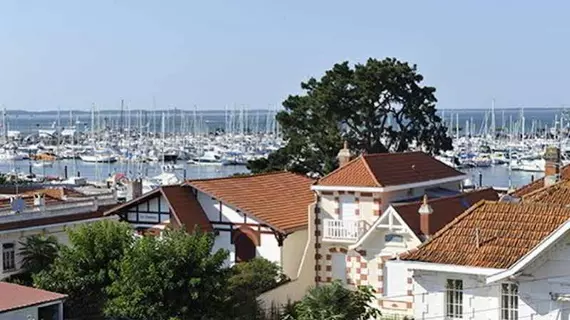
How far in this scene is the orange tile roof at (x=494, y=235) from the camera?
25.5 metres

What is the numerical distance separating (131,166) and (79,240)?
113 metres

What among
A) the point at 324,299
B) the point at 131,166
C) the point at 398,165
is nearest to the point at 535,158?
the point at 131,166

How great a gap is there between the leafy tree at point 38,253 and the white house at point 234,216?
9.91 ft

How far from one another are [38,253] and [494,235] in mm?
22419

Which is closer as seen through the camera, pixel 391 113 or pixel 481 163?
pixel 391 113

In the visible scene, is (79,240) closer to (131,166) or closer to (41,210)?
(41,210)

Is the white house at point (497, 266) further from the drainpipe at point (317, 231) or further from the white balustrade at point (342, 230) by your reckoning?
the drainpipe at point (317, 231)

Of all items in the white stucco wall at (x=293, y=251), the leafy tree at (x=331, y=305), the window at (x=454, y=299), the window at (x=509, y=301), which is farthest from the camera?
the white stucco wall at (x=293, y=251)

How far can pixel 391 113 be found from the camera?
61.6 meters

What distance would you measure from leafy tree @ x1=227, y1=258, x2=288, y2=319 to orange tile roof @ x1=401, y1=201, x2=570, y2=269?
10522 mm

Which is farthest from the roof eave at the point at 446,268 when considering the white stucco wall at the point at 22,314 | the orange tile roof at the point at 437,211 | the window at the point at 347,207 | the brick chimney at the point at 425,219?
the window at the point at 347,207

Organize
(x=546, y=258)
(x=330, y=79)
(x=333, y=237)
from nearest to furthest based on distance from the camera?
(x=546, y=258), (x=333, y=237), (x=330, y=79)

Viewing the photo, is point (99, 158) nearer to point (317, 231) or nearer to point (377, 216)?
point (317, 231)

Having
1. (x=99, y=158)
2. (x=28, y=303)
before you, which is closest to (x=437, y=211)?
(x=28, y=303)
